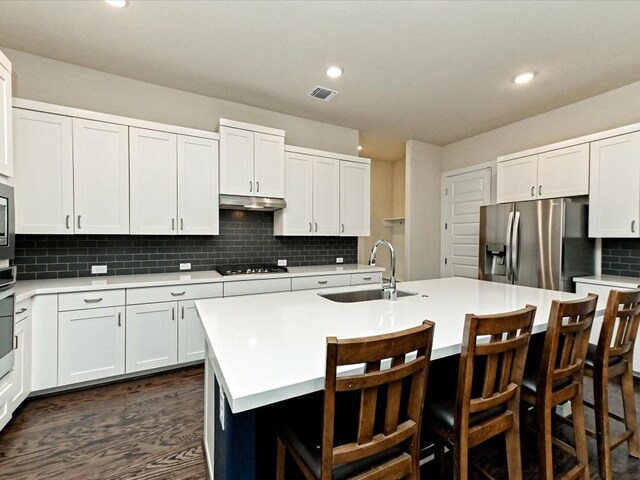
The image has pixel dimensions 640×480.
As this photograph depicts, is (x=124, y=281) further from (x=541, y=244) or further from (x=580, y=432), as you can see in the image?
(x=541, y=244)

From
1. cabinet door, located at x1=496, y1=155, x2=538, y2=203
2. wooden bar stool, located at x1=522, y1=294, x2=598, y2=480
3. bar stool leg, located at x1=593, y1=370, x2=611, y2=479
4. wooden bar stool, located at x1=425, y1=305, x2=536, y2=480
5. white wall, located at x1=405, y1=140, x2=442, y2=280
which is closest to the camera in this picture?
wooden bar stool, located at x1=425, y1=305, x2=536, y2=480

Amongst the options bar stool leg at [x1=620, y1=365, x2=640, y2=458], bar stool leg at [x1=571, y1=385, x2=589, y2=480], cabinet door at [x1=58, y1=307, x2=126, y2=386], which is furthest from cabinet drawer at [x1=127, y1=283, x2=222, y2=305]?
bar stool leg at [x1=620, y1=365, x2=640, y2=458]

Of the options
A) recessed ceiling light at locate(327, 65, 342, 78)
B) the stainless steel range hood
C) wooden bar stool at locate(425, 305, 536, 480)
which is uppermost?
recessed ceiling light at locate(327, 65, 342, 78)

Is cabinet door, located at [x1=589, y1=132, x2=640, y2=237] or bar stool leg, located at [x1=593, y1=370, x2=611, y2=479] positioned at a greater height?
cabinet door, located at [x1=589, y1=132, x2=640, y2=237]

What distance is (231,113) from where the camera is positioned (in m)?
3.66

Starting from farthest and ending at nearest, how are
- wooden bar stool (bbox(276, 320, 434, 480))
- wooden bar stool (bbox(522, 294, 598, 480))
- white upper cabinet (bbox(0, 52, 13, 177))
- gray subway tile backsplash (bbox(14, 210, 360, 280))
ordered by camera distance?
gray subway tile backsplash (bbox(14, 210, 360, 280)) < white upper cabinet (bbox(0, 52, 13, 177)) < wooden bar stool (bbox(522, 294, 598, 480)) < wooden bar stool (bbox(276, 320, 434, 480))

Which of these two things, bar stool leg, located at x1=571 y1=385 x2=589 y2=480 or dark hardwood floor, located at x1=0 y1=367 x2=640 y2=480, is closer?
bar stool leg, located at x1=571 y1=385 x2=589 y2=480

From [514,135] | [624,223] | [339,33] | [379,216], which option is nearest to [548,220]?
[624,223]

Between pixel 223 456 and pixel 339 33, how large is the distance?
9.03ft

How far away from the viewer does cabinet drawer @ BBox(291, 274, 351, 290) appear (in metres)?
3.42

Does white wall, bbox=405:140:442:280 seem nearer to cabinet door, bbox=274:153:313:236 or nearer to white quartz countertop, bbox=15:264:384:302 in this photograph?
cabinet door, bbox=274:153:313:236

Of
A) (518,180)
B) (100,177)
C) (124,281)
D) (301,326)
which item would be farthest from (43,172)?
(518,180)

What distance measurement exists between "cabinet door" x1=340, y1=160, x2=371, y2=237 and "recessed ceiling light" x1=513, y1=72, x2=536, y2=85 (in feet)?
6.07

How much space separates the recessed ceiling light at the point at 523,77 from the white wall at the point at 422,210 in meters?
1.94
